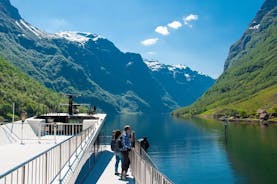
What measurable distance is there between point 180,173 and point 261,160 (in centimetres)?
1784

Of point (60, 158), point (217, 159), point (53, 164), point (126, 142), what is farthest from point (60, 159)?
point (217, 159)

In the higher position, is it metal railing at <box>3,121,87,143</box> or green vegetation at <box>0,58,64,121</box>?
green vegetation at <box>0,58,64,121</box>

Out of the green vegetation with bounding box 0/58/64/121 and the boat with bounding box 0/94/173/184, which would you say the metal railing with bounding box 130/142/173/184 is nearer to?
the boat with bounding box 0/94/173/184

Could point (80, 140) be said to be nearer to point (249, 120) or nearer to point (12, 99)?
point (12, 99)

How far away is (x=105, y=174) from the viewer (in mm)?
17438

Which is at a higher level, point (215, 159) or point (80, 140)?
point (80, 140)

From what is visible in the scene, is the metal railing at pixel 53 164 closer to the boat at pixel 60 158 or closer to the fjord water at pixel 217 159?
the boat at pixel 60 158

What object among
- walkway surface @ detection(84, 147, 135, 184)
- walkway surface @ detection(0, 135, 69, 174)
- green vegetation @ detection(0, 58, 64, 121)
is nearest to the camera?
walkway surface @ detection(0, 135, 69, 174)

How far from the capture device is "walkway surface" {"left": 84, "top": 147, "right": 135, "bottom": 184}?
51.8 feet

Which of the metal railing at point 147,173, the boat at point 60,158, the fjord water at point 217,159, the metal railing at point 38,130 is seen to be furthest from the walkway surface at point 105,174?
the fjord water at point 217,159

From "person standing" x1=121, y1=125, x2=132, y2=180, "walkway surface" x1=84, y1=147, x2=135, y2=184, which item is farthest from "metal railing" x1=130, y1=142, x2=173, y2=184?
"walkway surface" x1=84, y1=147, x2=135, y2=184

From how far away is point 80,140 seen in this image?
50.1 ft

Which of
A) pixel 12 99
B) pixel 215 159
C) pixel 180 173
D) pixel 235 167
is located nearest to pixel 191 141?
pixel 215 159

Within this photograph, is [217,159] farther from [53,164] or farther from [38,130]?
[53,164]
